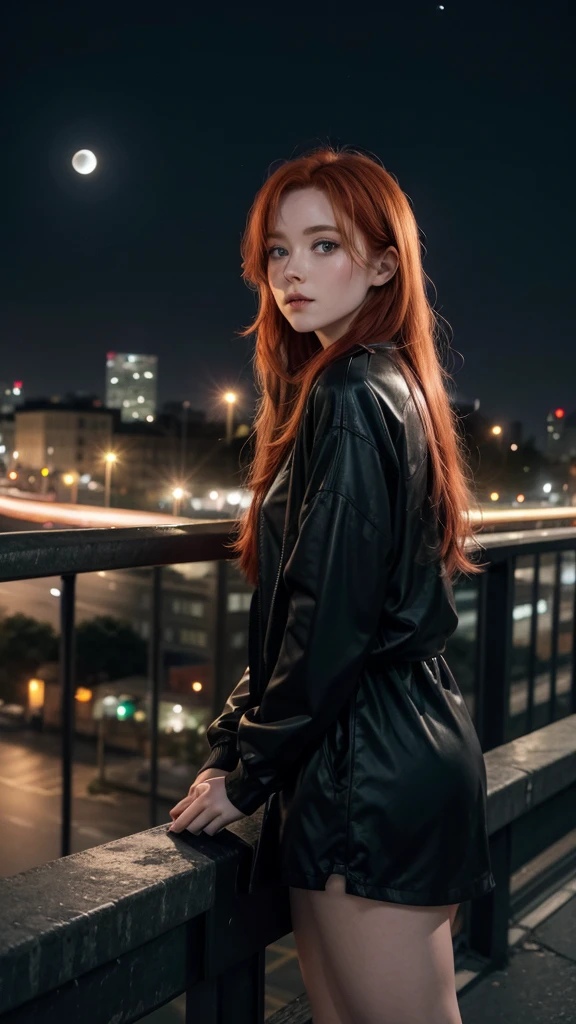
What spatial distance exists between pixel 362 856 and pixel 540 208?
5670 centimetres

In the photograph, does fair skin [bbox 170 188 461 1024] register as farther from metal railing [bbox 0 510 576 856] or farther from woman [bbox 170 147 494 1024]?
metal railing [bbox 0 510 576 856]

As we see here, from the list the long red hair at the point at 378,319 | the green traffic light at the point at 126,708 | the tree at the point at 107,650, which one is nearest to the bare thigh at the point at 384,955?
the long red hair at the point at 378,319

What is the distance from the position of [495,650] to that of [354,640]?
1845mm

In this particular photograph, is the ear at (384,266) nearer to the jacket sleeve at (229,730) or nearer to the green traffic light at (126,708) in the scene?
the jacket sleeve at (229,730)

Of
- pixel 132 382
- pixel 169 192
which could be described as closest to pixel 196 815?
pixel 132 382

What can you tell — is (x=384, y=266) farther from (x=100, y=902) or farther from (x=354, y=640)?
(x=100, y=902)

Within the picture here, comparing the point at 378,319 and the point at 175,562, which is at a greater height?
the point at 378,319

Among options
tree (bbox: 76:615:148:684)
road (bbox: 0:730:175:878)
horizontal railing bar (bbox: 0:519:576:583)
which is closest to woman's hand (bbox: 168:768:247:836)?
horizontal railing bar (bbox: 0:519:576:583)

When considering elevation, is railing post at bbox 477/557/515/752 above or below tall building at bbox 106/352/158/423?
below

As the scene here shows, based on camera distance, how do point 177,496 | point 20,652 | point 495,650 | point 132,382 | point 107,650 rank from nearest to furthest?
point 495,650, point 177,496, point 107,650, point 20,652, point 132,382

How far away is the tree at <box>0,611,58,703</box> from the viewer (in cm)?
8350

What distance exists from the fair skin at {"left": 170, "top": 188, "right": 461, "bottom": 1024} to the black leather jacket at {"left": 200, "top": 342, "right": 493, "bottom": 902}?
0.27 feet

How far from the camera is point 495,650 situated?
3.13m

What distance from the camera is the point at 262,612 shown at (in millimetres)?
1620
